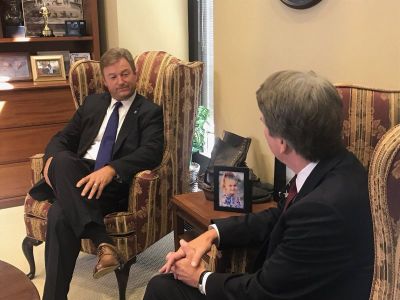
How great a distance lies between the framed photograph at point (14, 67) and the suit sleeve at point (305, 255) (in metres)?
2.93

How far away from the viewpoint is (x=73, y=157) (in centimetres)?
214

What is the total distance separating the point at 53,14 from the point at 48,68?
17.5 inches

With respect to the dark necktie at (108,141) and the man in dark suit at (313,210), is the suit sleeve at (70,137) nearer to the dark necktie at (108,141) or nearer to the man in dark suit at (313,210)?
the dark necktie at (108,141)

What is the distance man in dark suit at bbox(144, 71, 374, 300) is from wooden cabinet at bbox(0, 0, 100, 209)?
98.1 inches

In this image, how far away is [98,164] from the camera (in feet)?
7.68

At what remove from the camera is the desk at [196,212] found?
1.85 metres

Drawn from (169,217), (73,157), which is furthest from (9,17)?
(169,217)

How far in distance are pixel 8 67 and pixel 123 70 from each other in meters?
1.59

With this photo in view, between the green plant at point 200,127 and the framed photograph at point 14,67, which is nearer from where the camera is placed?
the green plant at point 200,127

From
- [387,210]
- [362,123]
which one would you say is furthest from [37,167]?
[387,210]

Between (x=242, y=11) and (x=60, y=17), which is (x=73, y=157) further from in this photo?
(x=60, y=17)

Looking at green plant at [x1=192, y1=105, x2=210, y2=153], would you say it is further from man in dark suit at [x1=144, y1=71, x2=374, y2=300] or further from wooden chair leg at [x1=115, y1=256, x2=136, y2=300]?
man in dark suit at [x1=144, y1=71, x2=374, y2=300]

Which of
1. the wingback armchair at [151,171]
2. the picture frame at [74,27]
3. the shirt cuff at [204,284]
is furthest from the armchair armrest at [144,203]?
the picture frame at [74,27]

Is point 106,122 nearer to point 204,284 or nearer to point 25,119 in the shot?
point 25,119
